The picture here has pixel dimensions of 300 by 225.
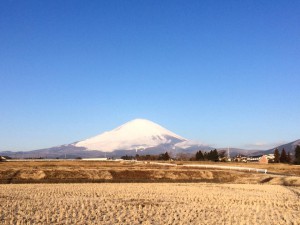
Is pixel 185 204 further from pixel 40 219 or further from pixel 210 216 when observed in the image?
pixel 40 219

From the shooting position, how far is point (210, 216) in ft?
72.7

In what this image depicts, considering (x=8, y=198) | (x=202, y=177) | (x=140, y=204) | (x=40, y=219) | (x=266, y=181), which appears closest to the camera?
(x=40, y=219)

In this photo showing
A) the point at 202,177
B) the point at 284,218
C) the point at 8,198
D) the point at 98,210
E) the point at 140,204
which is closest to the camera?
the point at 284,218

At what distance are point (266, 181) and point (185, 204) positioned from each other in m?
31.8

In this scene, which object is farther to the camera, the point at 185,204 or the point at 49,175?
the point at 49,175

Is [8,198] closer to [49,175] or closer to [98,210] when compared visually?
[98,210]

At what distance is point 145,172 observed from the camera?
63.5 m

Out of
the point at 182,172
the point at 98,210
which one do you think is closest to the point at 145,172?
the point at 182,172

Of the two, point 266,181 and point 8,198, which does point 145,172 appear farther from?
point 8,198

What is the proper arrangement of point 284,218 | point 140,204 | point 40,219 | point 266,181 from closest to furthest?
point 40,219
point 284,218
point 140,204
point 266,181

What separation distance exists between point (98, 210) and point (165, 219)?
507cm

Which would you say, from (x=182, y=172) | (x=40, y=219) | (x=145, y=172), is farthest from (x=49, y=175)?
(x=40, y=219)

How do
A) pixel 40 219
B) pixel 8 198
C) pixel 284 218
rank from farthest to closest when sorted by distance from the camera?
pixel 8 198, pixel 284 218, pixel 40 219

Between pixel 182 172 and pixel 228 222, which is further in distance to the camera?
pixel 182 172
